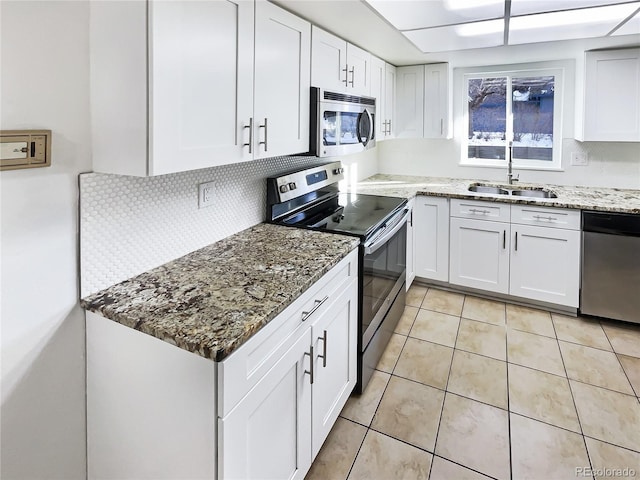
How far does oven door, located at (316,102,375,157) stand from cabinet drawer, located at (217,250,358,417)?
0.76 metres

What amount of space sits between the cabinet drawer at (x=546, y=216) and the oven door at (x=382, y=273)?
89 centimetres

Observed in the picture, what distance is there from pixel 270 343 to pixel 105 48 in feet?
3.37

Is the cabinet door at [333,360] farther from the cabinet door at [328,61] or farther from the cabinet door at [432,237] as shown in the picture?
the cabinet door at [432,237]

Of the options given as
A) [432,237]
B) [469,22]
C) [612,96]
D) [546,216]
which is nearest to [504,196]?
[546,216]

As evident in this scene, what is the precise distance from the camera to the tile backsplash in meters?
1.33

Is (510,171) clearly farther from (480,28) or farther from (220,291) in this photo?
(220,291)

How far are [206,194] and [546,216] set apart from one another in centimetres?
248

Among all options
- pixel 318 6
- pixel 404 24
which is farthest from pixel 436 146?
pixel 318 6

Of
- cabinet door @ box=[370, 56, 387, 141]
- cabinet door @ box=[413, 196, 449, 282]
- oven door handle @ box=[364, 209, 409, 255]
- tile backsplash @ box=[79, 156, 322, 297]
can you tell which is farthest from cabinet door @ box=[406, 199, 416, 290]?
tile backsplash @ box=[79, 156, 322, 297]

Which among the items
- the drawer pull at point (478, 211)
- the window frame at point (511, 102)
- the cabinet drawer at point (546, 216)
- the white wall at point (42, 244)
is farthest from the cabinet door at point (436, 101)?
the white wall at point (42, 244)

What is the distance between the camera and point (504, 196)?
3.15m

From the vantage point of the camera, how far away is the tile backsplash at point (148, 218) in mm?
1333

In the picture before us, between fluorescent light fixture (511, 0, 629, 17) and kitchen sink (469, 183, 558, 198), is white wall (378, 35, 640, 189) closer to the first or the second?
kitchen sink (469, 183, 558, 198)

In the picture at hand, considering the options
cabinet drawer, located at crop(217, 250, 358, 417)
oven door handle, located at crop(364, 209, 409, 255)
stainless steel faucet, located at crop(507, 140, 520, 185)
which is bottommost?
cabinet drawer, located at crop(217, 250, 358, 417)
